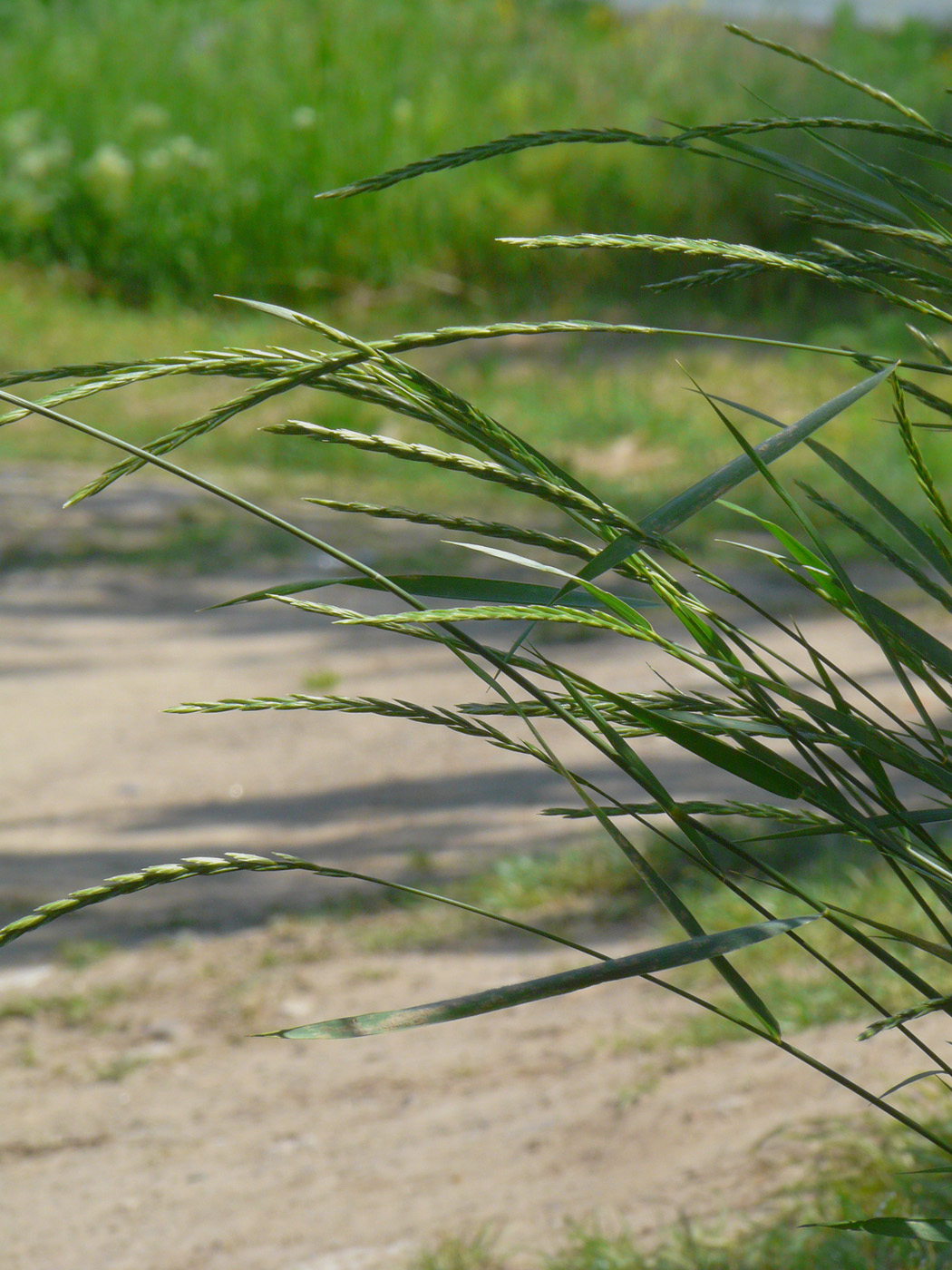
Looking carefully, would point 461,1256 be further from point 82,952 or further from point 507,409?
point 507,409

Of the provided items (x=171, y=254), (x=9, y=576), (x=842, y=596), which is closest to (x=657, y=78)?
(x=171, y=254)

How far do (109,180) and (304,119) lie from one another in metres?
1.42

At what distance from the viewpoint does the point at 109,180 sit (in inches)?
389

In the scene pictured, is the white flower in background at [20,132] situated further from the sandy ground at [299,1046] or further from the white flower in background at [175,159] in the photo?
the sandy ground at [299,1046]

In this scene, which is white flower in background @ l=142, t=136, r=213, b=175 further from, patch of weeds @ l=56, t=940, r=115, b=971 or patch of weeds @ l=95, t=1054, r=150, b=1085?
patch of weeds @ l=95, t=1054, r=150, b=1085

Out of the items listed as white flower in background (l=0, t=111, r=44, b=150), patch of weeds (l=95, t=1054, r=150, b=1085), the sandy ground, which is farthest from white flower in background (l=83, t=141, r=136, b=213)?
patch of weeds (l=95, t=1054, r=150, b=1085)

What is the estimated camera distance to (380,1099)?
95.0 inches

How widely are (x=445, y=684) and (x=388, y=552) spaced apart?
1478 millimetres

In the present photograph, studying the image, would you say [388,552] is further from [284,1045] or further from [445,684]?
[284,1045]

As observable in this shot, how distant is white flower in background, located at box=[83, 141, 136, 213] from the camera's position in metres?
9.84

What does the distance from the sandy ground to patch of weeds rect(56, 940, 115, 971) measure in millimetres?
28

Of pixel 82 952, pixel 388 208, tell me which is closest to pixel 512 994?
pixel 82 952

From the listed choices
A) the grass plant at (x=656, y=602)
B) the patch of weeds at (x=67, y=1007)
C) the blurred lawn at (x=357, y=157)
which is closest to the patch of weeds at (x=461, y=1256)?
the grass plant at (x=656, y=602)

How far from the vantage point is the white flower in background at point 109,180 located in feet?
32.3
